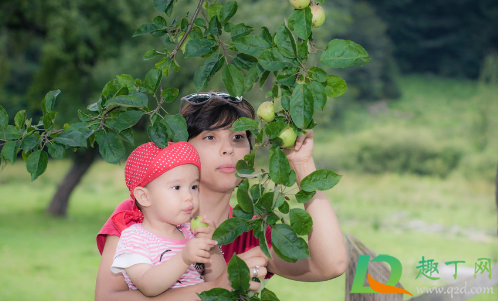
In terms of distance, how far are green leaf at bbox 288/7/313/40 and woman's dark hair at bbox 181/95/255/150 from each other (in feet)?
2.44

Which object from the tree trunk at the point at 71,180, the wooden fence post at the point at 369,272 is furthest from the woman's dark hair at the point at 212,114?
the tree trunk at the point at 71,180

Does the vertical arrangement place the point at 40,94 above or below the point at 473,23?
below

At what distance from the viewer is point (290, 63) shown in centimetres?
128

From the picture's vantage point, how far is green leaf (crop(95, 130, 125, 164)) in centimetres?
149

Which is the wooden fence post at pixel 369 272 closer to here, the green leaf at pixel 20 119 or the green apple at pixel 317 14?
the green apple at pixel 317 14

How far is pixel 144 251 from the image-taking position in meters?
1.58

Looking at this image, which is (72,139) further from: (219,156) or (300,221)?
(300,221)

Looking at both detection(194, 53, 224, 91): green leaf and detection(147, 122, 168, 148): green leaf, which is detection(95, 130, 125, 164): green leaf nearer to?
detection(147, 122, 168, 148): green leaf

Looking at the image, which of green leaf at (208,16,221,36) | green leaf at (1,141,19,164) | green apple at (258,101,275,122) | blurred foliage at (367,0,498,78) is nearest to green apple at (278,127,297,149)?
green apple at (258,101,275,122)

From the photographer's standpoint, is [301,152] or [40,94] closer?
[301,152]

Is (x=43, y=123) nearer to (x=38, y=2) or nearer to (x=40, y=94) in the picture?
(x=38, y=2)

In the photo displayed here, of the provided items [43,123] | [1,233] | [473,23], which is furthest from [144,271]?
[473,23]

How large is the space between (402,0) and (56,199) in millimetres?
28737

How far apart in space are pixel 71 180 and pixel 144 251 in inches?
425
